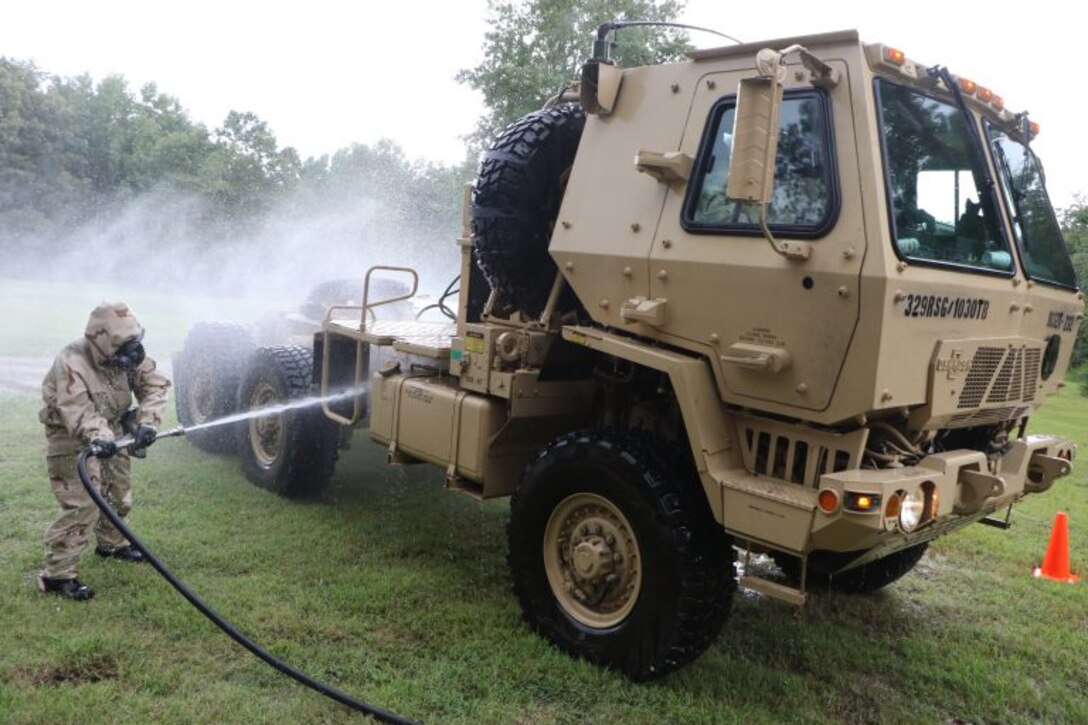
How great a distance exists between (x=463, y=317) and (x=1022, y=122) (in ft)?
11.1

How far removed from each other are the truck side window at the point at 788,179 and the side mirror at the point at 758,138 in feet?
1.14

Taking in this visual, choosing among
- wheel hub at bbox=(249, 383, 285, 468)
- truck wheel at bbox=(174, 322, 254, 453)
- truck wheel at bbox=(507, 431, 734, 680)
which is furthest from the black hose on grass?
truck wheel at bbox=(174, 322, 254, 453)

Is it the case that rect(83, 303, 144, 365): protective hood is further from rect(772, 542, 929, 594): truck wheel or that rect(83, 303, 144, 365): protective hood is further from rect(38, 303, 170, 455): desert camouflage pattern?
rect(772, 542, 929, 594): truck wheel

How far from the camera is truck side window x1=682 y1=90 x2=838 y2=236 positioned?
383cm

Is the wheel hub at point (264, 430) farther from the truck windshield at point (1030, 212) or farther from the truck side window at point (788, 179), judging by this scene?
the truck windshield at point (1030, 212)

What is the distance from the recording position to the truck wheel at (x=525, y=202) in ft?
17.1

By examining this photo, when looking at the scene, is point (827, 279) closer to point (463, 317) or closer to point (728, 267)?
point (728, 267)

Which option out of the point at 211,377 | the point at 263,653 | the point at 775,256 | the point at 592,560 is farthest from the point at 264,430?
the point at 775,256

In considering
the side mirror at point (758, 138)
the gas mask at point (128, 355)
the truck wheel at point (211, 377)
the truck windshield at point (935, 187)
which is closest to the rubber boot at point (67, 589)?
the gas mask at point (128, 355)

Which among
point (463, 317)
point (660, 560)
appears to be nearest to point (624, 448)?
point (660, 560)

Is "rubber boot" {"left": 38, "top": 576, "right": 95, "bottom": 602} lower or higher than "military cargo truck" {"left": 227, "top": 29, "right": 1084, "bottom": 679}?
lower

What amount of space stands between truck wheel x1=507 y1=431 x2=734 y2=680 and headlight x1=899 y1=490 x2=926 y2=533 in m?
0.87

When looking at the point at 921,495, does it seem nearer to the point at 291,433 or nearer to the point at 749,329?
the point at 749,329

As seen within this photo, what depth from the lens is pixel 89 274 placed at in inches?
1491
